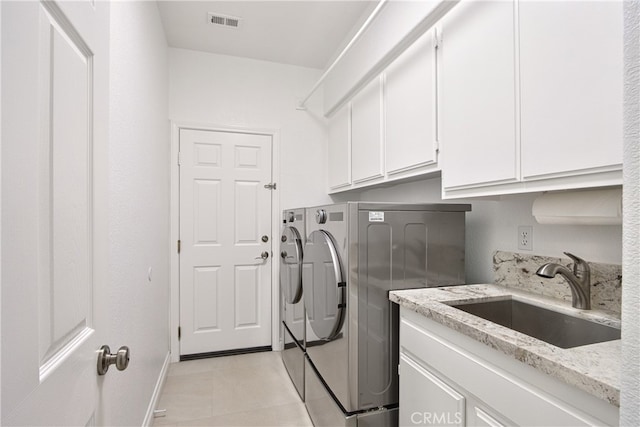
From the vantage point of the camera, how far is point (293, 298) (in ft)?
7.97

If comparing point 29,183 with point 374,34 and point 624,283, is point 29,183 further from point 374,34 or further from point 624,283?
point 374,34

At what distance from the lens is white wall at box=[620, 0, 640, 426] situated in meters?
0.43

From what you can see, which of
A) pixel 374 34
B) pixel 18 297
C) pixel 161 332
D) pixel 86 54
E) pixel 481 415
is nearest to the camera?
pixel 18 297

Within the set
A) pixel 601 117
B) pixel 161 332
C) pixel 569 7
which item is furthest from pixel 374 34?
pixel 161 332

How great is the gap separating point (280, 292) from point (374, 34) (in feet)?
7.69

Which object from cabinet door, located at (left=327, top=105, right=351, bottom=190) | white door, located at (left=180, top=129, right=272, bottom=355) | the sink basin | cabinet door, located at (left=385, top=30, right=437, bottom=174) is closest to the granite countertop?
the sink basin

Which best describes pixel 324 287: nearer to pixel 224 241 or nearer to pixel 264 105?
pixel 224 241

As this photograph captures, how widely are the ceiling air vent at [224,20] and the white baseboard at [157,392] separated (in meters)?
2.76

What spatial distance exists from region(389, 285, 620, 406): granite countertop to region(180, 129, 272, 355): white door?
1925 millimetres

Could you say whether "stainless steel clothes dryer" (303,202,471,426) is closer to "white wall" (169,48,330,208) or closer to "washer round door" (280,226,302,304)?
"washer round door" (280,226,302,304)

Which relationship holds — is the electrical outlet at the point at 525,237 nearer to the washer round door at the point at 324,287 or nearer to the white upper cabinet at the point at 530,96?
the white upper cabinet at the point at 530,96

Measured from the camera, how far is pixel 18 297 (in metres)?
0.43

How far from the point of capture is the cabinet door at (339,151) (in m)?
2.69
